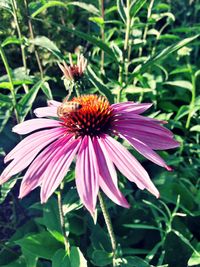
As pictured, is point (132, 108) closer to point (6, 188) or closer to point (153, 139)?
point (153, 139)

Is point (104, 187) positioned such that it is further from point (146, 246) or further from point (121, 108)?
point (146, 246)

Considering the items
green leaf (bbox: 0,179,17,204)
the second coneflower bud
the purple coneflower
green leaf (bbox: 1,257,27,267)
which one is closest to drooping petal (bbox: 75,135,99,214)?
the purple coneflower

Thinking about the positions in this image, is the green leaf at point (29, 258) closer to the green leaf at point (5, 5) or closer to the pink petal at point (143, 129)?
the pink petal at point (143, 129)

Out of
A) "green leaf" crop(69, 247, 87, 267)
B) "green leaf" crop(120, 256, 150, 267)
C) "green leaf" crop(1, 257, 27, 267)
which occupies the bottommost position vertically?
"green leaf" crop(1, 257, 27, 267)

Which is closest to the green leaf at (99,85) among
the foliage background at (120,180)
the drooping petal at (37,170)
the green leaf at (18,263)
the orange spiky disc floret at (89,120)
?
the foliage background at (120,180)

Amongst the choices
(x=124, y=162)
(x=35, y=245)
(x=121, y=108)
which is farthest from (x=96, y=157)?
(x=35, y=245)

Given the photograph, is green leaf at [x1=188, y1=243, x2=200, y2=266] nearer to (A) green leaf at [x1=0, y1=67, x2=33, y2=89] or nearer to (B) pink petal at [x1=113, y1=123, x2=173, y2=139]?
(B) pink petal at [x1=113, y1=123, x2=173, y2=139]
